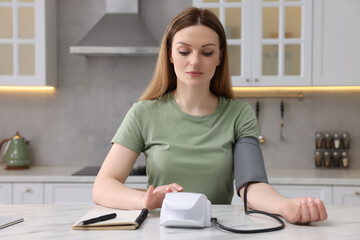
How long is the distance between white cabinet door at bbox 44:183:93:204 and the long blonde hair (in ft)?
5.04

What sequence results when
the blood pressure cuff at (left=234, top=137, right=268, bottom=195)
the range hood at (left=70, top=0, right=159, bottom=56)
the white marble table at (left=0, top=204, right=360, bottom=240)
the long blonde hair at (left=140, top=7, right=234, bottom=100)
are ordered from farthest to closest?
1. the range hood at (left=70, top=0, right=159, bottom=56)
2. the long blonde hair at (left=140, top=7, right=234, bottom=100)
3. the blood pressure cuff at (left=234, top=137, right=268, bottom=195)
4. the white marble table at (left=0, top=204, right=360, bottom=240)

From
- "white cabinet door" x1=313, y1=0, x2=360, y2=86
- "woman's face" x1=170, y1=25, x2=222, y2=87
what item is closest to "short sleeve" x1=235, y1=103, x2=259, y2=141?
"woman's face" x1=170, y1=25, x2=222, y2=87

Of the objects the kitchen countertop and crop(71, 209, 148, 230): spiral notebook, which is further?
the kitchen countertop

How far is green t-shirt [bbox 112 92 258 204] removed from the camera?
154 centimetres

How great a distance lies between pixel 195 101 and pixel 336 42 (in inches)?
71.8

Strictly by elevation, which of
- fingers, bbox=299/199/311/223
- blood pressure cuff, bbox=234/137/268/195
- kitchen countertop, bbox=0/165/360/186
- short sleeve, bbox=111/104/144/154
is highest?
short sleeve, bbox=111/104/144/154

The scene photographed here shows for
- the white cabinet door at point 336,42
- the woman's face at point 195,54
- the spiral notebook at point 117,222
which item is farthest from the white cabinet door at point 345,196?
the spiral notebook at point 117,222

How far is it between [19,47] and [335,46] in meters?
2.12

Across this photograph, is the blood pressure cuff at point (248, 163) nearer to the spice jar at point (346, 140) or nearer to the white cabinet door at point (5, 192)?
the white cabinet door at point (5, 192)

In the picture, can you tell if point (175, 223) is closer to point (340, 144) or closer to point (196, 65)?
point (196, 65)

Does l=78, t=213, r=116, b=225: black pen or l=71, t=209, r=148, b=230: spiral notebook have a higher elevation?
l=78, t=213, r=116, b=225: black pen

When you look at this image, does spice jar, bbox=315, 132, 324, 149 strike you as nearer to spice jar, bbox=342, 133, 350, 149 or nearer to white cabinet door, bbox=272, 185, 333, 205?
spice jar, bbox=342, 133, 350, 149

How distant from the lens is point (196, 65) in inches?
55.5

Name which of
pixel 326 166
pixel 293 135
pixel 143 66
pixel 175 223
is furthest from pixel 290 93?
pixel 175 223
